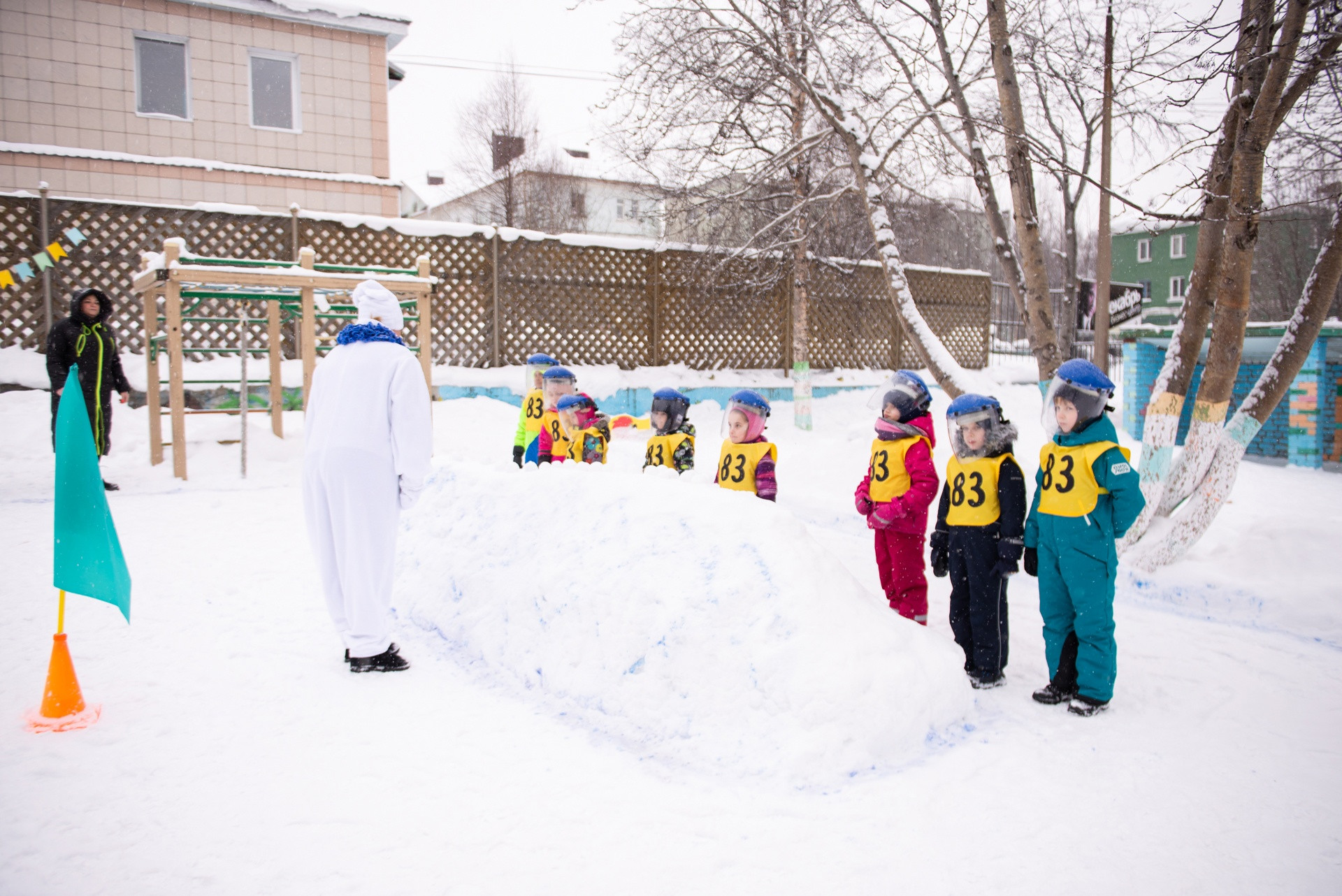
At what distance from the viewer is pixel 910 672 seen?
3.12 m

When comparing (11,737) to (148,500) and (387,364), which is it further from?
(148,500)

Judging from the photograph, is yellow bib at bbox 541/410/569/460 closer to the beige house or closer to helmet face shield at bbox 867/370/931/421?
helmet face shield at bbox 867/370/931/421

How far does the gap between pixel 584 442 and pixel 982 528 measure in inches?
118

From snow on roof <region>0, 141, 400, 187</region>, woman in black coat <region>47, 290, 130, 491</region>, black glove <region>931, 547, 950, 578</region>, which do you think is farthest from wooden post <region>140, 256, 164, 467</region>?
black glove <region>931, 547, 950, 578</region>

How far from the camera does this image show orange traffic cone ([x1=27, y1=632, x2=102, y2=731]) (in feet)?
9.90

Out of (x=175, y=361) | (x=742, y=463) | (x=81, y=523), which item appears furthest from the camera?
(x=175, y=361)

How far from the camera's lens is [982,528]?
3799mm

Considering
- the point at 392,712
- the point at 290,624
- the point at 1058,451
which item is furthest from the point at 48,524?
the point at 1058,451

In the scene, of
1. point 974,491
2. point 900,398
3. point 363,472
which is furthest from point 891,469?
point 363,472

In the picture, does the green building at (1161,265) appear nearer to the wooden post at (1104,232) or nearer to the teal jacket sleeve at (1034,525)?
the wooden post at (1104,232)

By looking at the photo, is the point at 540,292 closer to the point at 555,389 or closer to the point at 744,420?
the point at 555,389

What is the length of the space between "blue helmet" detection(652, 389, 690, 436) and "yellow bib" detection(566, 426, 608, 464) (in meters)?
0.55

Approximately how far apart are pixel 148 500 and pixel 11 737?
180 inches

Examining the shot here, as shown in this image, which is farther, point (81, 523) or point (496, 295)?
point (496, 295)
